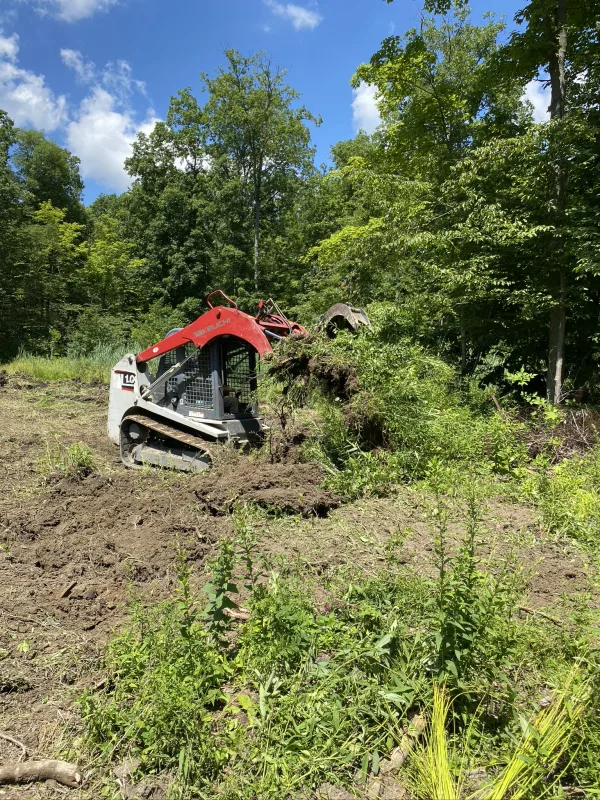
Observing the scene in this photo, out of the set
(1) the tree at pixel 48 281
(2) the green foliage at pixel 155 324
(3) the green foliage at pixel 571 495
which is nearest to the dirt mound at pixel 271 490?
(3) the green foliage at pixel 571 495

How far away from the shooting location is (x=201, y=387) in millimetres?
7199

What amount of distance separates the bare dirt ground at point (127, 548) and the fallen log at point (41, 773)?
0.12 ft

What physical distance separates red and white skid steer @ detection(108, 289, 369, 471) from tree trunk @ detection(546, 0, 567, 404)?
4.22 meters

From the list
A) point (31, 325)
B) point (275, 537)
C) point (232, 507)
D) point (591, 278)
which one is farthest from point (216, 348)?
point (31, 325)

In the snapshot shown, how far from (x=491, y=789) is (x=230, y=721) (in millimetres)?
1144

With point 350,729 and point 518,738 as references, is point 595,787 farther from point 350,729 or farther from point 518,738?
point 350,729

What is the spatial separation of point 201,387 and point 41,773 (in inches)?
206

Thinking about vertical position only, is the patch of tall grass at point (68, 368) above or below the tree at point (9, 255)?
below

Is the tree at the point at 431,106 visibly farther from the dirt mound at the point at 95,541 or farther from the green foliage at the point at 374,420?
the dirt mound at the point at 95,541

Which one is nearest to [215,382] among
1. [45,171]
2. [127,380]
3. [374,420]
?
[127,380]

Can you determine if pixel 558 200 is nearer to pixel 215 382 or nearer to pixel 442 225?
pixel 442 225

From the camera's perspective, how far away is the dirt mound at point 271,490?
521 centimetres

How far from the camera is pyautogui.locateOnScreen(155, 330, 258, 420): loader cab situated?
6996mm

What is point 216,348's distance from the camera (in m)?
7.00
